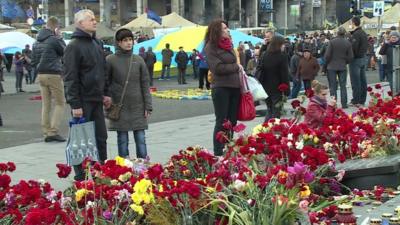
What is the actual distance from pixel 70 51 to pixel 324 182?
311 centimetres

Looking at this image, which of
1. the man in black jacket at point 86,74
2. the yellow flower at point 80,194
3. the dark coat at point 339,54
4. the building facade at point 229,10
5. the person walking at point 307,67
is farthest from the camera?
the building facade at point 229,10

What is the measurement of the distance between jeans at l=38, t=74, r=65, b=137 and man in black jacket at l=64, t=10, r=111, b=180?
3719 mm

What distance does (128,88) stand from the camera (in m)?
8.05

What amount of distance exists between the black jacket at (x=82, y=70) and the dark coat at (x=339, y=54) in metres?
8.58

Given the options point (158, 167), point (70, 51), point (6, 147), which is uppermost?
point (70, 51)

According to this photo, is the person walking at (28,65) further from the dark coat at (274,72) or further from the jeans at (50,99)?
the dark coat at (274,72)

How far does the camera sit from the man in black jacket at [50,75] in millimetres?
11234

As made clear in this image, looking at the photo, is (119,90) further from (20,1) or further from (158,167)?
(20,1)

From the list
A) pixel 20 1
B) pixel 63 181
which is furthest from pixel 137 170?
pixel 20 1

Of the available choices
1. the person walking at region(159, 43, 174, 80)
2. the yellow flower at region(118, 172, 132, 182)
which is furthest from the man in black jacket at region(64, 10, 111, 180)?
the person walking at region(159, 43, 174, 80)

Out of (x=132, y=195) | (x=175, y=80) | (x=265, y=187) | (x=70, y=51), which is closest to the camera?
(x=132, y=195)

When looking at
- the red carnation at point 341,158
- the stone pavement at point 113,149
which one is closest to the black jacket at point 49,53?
the stone pavement at point 113,149

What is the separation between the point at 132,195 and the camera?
4133 mm

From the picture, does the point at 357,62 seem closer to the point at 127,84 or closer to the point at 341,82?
the point at 341,82
